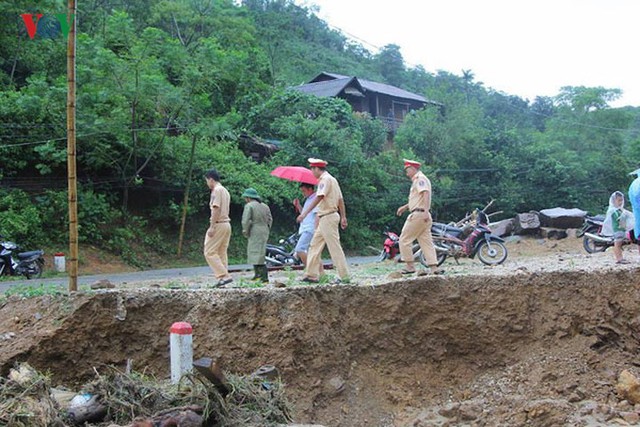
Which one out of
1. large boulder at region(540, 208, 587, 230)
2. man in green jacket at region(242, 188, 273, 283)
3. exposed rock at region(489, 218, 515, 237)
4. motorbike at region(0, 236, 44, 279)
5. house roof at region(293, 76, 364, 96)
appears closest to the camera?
man in green jacket at region(242, 188, 273, 283)

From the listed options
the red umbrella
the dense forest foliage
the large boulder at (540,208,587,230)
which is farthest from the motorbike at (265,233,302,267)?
the large boulder at (540,208,587,230)

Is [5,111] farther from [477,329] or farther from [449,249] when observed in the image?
[477,329]

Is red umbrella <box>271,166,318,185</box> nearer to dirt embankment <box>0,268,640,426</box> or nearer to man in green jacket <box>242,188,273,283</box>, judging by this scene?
man in green jacket <box>242,188,273,283</box>

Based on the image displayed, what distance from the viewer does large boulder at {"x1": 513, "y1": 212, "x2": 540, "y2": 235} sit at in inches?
928

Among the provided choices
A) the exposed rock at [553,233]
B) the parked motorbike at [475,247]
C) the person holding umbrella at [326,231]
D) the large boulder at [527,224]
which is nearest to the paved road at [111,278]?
the parked motorbike at [475,247]

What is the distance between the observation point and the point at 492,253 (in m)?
13.6

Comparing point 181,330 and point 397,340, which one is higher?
point 181,330

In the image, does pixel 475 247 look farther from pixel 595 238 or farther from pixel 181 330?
pixel 181 330

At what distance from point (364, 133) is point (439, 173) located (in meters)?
4.29

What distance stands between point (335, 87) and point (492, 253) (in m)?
22.6

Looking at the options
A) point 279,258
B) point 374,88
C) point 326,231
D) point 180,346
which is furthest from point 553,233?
Result: point 180,346

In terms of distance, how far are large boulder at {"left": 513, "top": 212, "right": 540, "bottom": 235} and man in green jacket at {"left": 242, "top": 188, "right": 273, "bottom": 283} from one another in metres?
16.0

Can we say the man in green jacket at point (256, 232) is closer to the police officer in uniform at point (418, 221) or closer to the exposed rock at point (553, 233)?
the police officer in uniform at point (418, 221)

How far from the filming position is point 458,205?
101ft
